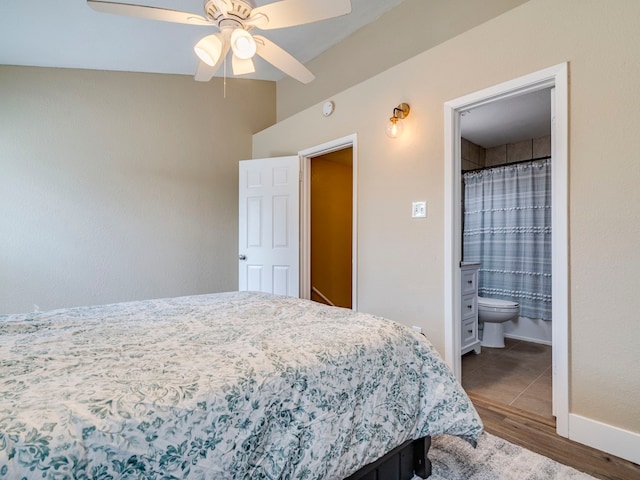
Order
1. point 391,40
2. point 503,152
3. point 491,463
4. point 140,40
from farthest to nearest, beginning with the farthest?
point 503,152
point 391,40
point 140,40
point 491,463

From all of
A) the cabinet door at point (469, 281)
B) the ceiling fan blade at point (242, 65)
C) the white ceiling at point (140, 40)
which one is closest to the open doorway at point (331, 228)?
the white ceiling at point (140, 40)

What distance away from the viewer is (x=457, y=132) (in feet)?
7.00

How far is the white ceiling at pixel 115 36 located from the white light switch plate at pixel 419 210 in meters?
1.77

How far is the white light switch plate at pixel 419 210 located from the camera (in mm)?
2244

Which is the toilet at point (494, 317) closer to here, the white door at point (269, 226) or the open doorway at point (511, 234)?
the open doorway at point (511, 234)

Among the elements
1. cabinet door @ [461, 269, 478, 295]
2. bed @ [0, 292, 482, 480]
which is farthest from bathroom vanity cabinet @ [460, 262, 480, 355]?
bed @ [0, 292, 482, 480]

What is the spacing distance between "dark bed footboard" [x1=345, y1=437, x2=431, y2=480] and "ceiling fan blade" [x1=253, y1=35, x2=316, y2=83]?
1980 mm

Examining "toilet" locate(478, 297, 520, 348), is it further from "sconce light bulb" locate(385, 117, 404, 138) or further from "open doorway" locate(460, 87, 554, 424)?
"sconce light bulb" locate(385, 117, 404, 138)

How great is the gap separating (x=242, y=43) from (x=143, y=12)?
0.51m

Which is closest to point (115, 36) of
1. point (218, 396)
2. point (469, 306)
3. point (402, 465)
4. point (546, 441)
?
point (218, 396)

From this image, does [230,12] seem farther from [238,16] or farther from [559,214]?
[559,214]

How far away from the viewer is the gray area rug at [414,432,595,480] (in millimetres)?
1394

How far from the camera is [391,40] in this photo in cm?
285

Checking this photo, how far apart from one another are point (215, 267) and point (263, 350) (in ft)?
9.10
